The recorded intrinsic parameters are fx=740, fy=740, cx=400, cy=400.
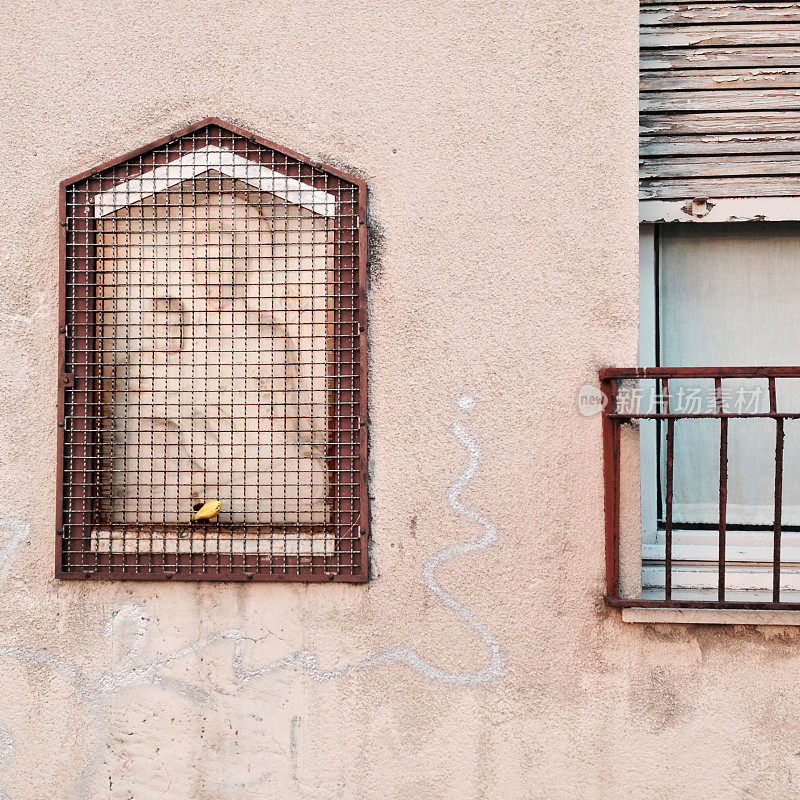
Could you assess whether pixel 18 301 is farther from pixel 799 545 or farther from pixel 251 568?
pixel 799 545

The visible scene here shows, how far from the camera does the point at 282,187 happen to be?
274 cm

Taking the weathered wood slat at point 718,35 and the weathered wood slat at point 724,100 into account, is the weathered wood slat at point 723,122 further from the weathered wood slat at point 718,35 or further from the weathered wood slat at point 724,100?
the weathered wood slat at point 718,35

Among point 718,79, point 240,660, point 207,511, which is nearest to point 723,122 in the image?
point 718,79

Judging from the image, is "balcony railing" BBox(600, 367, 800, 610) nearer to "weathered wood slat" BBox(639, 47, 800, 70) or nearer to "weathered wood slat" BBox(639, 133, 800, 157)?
"weathered wood slat" BBox(639, 133, 800, 157)

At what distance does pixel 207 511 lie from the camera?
267 cm

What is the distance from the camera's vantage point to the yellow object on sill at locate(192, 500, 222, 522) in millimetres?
2670

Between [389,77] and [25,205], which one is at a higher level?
[389,77]

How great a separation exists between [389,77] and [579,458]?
156 cm

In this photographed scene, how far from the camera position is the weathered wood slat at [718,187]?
9.57ft

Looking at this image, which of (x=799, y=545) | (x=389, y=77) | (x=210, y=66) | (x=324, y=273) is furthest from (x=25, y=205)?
(x=799, y=545)

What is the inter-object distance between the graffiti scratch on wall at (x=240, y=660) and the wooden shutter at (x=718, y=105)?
4.11ft

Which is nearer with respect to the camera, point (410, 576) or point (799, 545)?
point (410, 576)

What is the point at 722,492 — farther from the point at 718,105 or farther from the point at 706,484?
the point at 718,105

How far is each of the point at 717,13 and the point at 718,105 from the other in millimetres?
373
